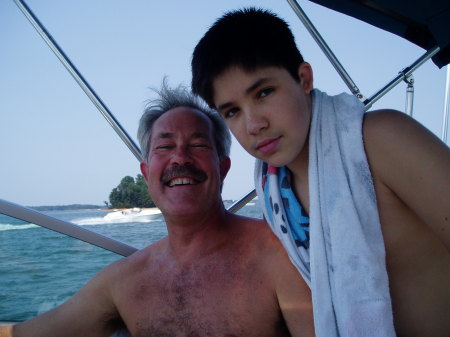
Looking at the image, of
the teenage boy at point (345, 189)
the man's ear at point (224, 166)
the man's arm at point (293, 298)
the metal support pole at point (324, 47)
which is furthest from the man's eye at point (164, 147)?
the metal support pole at point (324, 47)

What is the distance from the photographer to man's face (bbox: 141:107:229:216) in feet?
4.95

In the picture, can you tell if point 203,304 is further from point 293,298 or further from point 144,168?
point 144,168

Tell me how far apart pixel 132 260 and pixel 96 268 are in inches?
16.5

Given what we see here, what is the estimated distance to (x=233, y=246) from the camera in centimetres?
143

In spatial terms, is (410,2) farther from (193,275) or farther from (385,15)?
(193,275)

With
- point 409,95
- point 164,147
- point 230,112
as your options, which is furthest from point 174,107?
point 409,95

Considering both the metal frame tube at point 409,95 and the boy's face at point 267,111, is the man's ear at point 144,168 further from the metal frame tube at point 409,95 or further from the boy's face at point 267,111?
the metal frame tube at point 409,95

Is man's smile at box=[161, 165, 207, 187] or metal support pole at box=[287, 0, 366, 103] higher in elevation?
metal support pole at box=[287, 0, 366, 103]

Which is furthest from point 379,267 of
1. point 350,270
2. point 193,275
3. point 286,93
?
point 193,275

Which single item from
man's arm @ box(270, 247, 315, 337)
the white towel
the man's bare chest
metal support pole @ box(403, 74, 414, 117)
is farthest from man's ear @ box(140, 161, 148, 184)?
metal support pole @ box(403, 74, 414, 117)

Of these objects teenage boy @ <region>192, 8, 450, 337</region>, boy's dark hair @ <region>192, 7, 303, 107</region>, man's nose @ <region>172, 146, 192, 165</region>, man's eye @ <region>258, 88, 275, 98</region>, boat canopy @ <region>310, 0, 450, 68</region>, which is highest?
boat canopy @ <region>310, 0, 450, 68</region>

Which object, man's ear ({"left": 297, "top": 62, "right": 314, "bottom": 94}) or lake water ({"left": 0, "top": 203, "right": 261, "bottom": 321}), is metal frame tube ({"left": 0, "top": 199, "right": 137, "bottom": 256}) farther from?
man's ear ({"left": 297, "top": 62, "right": 314, "bottom": 94})

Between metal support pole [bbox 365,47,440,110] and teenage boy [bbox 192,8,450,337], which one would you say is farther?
metal support pole [bbox 365,47,440,110]

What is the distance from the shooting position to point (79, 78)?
1658 millimetres
